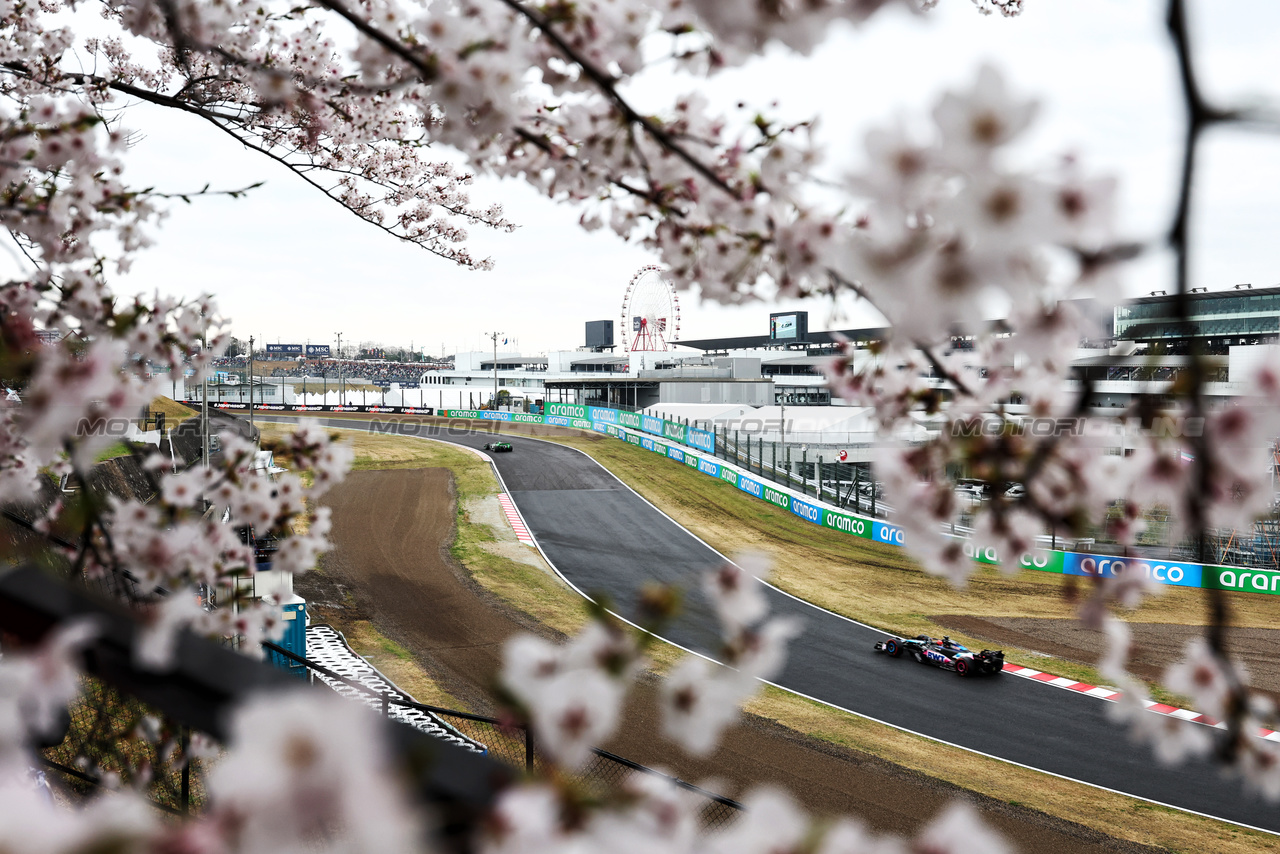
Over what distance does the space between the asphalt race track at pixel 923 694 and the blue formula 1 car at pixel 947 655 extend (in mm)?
225

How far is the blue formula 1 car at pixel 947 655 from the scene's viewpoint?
57.4ft

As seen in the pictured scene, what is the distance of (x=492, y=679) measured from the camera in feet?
3.92

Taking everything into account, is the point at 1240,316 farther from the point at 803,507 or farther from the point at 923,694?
the point at 923,694

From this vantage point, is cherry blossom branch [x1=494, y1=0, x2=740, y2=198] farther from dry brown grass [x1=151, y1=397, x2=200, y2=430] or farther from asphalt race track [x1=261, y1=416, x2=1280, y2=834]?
dry brown grass [x1=151, y1=397, x2=200, y2=430]

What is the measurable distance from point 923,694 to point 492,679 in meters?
17.5

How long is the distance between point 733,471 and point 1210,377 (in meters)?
36.5

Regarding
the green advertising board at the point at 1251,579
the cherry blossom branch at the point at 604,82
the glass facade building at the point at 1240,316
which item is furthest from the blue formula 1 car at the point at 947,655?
the glass facade building at the point at 1240,316

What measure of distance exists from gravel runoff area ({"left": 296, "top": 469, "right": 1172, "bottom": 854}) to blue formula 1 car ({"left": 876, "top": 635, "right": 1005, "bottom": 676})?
5142 millimetres

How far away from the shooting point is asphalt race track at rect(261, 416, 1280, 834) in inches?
520

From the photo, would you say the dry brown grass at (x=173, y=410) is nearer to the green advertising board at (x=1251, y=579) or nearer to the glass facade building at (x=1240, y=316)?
the green advertising board at (x=1251, y=579)

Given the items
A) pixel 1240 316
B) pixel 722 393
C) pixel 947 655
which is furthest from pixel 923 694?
pixel 1240 316

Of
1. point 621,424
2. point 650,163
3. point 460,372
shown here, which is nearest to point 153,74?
point 650,163

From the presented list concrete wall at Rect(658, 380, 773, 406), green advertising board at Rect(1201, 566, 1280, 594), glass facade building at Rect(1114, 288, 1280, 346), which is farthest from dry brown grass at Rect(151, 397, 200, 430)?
glass facade building at Rect(1114, 288, 1280, 346)

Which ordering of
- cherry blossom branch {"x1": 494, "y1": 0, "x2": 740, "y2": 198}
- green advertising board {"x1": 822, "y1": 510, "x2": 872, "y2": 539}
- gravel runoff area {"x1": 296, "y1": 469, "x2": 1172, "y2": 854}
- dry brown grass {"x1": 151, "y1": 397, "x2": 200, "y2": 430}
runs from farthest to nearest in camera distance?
dry brown grass {"x1": 151, "y1": 397, "x2": 200, "y2": 430} < green advertising board {"x1": 822, "y1": 510, "x2": 872, "y2": 539} < gravel runoff area {"x1": 296, "y1": 469, "x2": 1172, "y2": 854} < cherry blossom branch {"x1": 494, "y1": 0, "x2": 740, "y2": 198}
